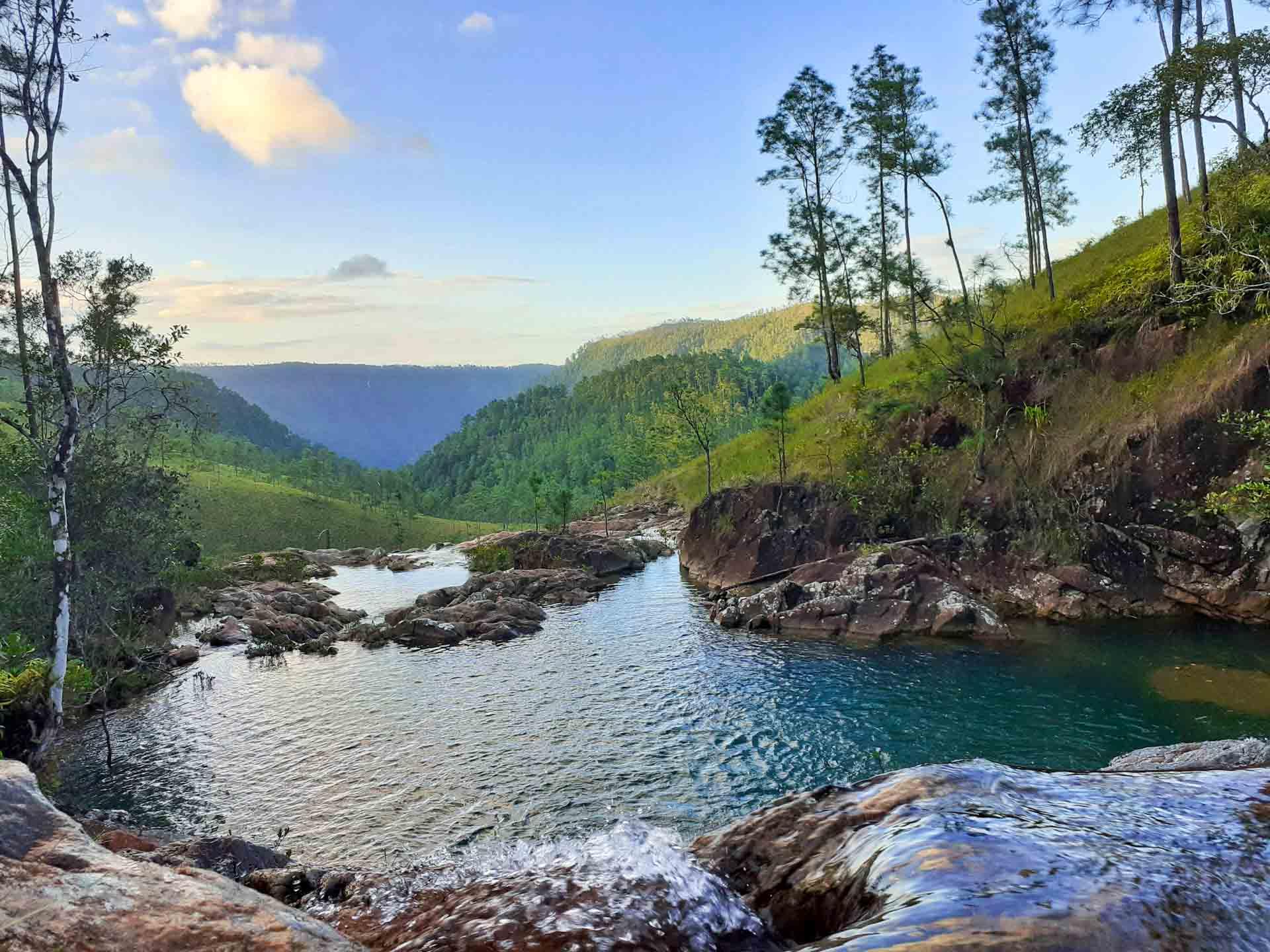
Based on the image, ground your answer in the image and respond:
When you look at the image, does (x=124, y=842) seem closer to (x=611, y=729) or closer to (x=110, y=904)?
(x=110, y=904)

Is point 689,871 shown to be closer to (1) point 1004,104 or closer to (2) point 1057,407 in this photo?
(2) point 1057,407

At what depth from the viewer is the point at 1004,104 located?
51.2m

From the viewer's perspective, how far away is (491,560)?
70812 millimetres

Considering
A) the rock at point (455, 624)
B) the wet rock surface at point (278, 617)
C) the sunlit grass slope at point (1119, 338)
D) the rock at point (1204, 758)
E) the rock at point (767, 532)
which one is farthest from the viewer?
the rock at point (767, 532)

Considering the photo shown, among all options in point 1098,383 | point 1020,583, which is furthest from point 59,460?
point 1098,383

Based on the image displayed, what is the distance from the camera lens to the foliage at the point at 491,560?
68.9 meters

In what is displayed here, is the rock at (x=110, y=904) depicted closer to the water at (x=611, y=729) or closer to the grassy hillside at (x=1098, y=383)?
the water at (x=611, y=729)

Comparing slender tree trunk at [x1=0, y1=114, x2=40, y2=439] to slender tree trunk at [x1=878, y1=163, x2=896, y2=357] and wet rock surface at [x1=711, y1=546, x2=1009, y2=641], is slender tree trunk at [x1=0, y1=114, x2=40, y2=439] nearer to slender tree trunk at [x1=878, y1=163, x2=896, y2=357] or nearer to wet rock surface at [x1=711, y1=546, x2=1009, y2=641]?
wet rock surface at [x1=711, y1=546, x2=1009, y2=641]

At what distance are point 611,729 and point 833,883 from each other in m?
16.3

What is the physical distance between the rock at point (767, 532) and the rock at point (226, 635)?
1214 inches

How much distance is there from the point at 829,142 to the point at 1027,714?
51.5 metres

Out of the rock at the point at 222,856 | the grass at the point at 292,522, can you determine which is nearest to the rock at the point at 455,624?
the rock at the point at 222,856

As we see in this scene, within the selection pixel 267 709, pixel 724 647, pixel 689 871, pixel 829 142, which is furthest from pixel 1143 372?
pixel 267 709

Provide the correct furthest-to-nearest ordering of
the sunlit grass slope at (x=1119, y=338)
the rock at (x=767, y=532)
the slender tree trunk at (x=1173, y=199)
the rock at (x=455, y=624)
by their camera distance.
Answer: the rock at (x=767, y=532), the rock at (x=455, y=624), the slender tree trunk at (x=1173, y=199), the sunlit grass slope at (x=1119, y=338)
